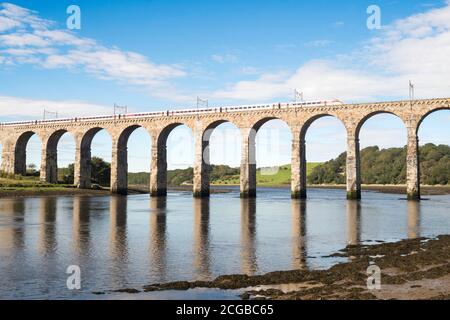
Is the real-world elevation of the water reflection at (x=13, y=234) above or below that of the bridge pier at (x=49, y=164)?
below

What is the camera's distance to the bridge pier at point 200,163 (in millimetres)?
66812

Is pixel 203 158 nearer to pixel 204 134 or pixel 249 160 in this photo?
pixel 204 134

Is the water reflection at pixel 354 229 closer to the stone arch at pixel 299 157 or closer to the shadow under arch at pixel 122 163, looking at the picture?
the stone arch at pixel 299 157

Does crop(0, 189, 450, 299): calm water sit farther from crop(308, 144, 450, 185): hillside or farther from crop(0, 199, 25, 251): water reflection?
crop(308, 144, 450, 185): hillside

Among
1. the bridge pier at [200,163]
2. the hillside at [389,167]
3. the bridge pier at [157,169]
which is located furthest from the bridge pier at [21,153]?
the hillside at [389,167]

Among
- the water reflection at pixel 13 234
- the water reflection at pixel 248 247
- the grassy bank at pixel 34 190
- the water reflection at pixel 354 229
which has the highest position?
the grassy bank at pixel 34 190

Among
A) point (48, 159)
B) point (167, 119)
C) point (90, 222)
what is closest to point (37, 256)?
point (90, 222)

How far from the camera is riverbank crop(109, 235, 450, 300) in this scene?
38.7 ft

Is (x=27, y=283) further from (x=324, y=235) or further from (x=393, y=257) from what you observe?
(x=324, y=235)

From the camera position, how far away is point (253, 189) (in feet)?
213

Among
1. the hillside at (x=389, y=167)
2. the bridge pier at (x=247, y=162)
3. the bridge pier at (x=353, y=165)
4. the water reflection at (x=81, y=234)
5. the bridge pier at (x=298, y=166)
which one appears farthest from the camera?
the hillside at (x=389, y=167)
